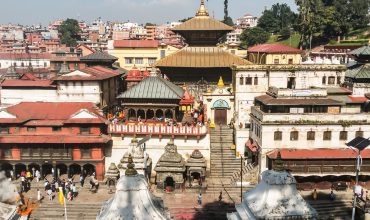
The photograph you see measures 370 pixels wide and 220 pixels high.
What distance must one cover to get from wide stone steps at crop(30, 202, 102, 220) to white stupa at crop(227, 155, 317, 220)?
1970 cm

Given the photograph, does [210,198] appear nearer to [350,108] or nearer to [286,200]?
[350,108]

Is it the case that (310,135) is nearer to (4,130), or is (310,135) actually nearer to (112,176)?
(112,176)

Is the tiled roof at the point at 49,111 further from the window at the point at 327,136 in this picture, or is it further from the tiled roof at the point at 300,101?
the window at the point at 327,136

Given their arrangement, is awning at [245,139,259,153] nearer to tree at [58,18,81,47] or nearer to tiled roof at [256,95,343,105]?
tiled roof at [256,95,343,105]

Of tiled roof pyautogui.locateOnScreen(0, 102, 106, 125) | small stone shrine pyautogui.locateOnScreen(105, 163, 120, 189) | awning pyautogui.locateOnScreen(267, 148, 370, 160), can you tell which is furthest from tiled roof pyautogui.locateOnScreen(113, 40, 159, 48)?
awning pyautogui.locateOnScreen(267, 148, 370, 160)

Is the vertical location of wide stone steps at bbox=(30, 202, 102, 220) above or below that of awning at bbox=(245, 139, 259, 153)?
below

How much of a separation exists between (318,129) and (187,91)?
1676 cm

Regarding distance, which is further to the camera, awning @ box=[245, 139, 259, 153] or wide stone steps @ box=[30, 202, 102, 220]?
awning @ box=[245, 139, 259, 153]

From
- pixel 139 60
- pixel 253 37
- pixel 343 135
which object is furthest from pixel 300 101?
pixel 253 37

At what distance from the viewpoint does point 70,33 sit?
164750 mm

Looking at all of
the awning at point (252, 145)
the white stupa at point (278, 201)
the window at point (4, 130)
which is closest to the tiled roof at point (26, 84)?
the window at point (4, 130)

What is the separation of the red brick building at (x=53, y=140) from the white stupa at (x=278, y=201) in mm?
24079

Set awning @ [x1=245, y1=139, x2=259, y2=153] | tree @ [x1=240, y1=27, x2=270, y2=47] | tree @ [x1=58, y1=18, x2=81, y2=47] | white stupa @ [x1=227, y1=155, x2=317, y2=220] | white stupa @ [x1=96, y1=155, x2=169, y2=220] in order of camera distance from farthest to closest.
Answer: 1. tree @ [x1=58, y1=18, x2=81, y2=47]
2. tree @ [x1=240, y1=27, x2=270, y2=47]
3. awning @ [x1=245, y1=139, x2=259, y2=153]
4. white stupa @ [x1=227, y1=155, x2=317, y2=220]
5. white stupa @ [x1=96, y1=155, x2=169, y2=220]

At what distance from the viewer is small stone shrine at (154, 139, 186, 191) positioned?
114ft
